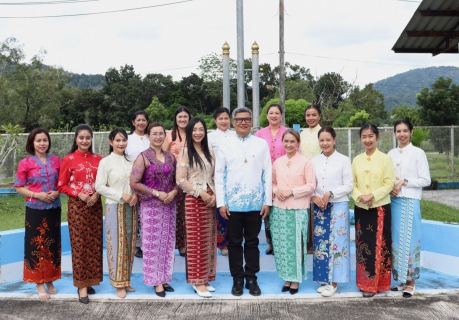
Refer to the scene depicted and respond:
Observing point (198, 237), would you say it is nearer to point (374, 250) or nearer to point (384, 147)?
point (374, 250)

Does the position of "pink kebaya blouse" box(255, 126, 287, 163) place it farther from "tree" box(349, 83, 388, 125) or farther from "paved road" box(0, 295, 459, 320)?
"tree" box(349, 83, 388, 125)

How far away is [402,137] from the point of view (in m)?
4.39

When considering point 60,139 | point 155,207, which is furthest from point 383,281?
point 60,139

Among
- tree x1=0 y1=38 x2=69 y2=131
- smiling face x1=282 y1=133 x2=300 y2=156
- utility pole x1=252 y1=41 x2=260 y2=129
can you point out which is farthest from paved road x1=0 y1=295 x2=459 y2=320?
tree x1=0 y1=38 x2=69 y2=131

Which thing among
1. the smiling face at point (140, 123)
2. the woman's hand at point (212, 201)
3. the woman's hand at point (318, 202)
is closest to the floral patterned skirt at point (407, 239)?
the woman's hand at point (318, 202)

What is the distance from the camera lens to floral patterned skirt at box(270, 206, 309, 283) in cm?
428

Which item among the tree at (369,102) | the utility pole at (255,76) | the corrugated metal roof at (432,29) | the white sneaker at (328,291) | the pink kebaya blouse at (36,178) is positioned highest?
the tree at (369,102)

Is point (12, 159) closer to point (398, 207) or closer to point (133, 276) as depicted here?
point (133, 276)

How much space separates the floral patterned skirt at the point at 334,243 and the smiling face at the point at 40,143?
268 centimetres

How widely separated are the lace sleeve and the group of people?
0.04 feet

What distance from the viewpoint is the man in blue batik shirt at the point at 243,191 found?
4.24m

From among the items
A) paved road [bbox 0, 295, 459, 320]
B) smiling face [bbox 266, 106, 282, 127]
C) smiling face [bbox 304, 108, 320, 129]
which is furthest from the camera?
smiling face [bbox 304, 108, 320, 129]

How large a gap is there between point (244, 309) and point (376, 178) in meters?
1.68

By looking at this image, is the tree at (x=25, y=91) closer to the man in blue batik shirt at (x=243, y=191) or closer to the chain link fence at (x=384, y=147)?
the chain link fence at (x=384, y=147)
